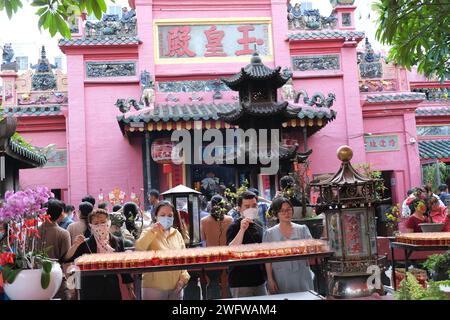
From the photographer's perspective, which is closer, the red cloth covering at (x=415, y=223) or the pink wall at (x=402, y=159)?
the red cloth covering at (x=415, y=223)

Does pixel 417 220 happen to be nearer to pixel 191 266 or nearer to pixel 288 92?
pixel 191 266

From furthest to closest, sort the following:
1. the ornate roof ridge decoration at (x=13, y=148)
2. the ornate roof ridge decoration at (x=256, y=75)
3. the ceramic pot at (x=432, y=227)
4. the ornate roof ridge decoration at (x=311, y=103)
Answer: the ornate roof ridge decoration at (x=311, y=103) < the ornate roof ridge decoration at (x=256, y=75) < the ceramic pot at (x=432, y=227) < the ornate roof ridge decoration at (x=13, y=148)

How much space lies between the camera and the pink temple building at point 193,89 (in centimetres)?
1305

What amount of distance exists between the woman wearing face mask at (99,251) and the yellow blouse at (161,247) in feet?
0.81

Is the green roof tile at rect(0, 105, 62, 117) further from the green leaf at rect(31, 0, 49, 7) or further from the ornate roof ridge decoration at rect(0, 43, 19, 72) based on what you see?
the green leaf at rect(31, 0, 49, 7)

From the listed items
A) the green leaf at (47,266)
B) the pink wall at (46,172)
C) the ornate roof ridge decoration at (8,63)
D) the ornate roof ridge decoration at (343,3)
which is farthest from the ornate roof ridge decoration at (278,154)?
the ornate roof ridge decoration at (8,63)

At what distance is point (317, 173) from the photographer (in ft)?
44.7

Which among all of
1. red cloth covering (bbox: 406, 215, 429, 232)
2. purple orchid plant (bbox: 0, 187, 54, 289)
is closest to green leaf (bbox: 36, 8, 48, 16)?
purple orchid plant (bbox: 0, 187, 54, 289)

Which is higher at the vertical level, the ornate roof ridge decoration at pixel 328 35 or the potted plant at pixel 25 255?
the ornate roof ridge decoration at pixel 328 35

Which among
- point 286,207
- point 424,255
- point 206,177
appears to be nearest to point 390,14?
point 286,207

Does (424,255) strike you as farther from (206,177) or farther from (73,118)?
(73,118)

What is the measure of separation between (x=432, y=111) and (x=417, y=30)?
11.6 meters

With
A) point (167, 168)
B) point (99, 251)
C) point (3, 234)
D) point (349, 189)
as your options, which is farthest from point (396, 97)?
point (3, 234)

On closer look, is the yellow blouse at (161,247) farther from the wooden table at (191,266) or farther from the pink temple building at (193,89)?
the pink temple building at (193,89)
